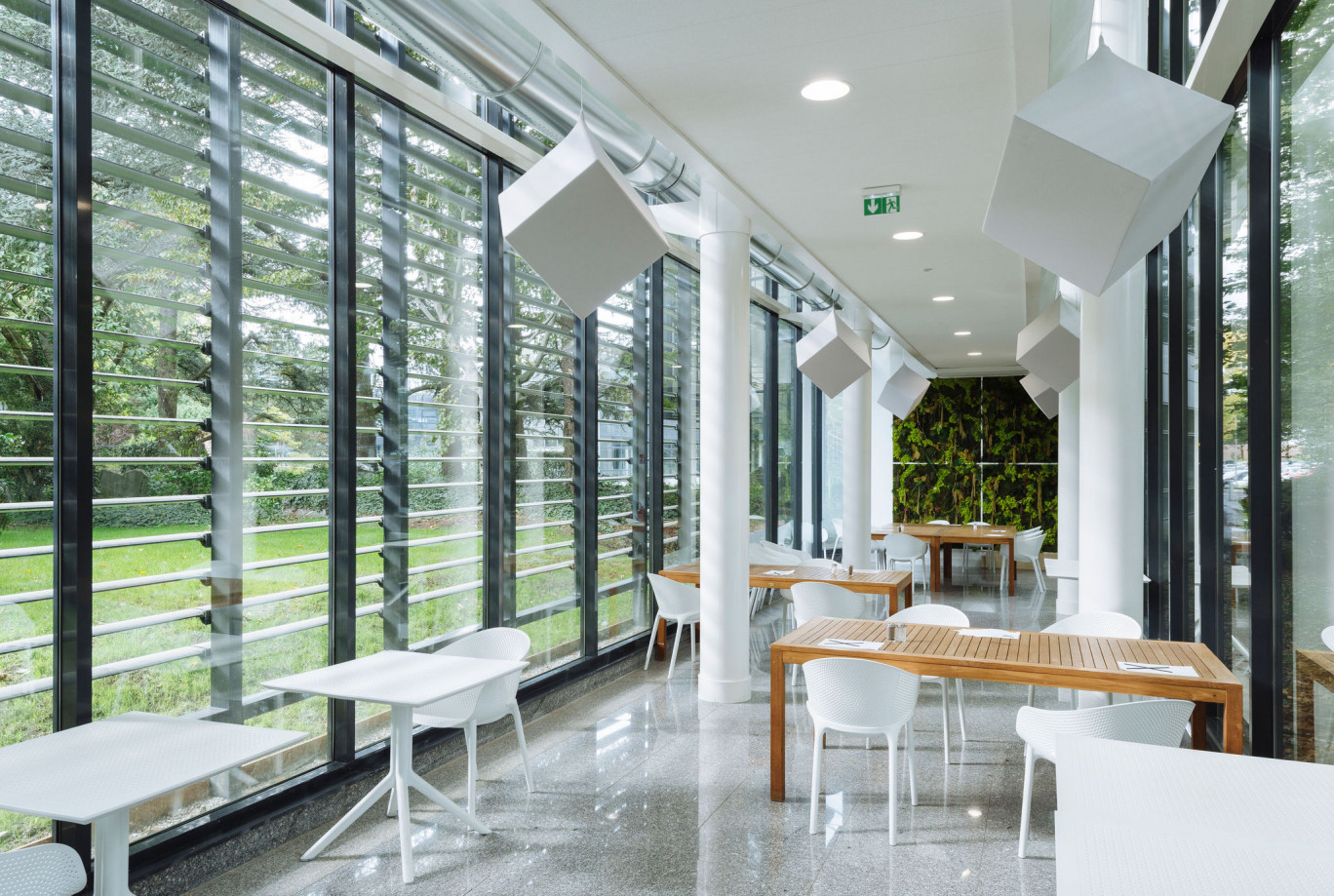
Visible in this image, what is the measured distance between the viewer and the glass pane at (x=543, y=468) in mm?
5637

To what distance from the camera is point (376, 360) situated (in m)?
4.53

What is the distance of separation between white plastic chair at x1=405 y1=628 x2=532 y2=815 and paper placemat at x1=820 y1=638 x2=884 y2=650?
57.6 inches

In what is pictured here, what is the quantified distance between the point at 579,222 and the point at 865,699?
2269mm

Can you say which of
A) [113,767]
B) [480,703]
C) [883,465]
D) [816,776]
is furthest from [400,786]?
[883,465]

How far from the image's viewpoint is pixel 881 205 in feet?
17.3

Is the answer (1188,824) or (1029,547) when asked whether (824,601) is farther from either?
(1029,547)

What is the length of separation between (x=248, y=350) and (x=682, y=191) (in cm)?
276

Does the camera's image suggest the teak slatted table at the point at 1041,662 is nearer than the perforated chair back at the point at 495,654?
Yes

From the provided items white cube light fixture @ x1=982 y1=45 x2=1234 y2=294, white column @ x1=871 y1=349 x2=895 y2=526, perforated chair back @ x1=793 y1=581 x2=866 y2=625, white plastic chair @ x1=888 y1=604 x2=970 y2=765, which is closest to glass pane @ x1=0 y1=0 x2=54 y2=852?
white cube light fixture @ x1=982 y1=45 x2=1234 y2=294

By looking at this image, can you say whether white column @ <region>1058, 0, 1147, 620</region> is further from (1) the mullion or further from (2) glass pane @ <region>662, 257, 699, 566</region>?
(1) the mullion

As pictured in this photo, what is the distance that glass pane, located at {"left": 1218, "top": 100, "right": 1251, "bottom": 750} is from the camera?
335 centimetres

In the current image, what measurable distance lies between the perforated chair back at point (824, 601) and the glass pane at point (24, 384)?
4.32 meters

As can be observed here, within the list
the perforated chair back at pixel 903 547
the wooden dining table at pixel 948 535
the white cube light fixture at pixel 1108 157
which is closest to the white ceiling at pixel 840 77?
the white cube light fixture at pixel 1108 157

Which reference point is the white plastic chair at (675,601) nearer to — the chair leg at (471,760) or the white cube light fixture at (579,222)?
the chair leg at (471,760)
